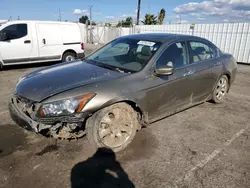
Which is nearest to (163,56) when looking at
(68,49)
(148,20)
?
(68,49)

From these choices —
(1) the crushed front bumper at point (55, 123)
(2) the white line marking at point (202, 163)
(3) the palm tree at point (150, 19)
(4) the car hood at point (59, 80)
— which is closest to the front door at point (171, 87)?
(4) the car hood at point (59, 80)

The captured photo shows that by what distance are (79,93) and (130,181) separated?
1.20 meters

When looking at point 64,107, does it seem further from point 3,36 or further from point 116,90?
point 3,36

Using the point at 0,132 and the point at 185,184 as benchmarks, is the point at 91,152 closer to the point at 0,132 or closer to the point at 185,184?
the point at 185,184

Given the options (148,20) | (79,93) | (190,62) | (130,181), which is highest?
(148,20)

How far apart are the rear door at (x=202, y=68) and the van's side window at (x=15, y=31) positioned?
6644 mm

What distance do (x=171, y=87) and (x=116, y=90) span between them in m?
1.07

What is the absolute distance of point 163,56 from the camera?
132 inches

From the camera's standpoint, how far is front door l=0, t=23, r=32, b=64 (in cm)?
765

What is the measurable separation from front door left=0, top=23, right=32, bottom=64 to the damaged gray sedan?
5.18 m

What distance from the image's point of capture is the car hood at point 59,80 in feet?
8.60

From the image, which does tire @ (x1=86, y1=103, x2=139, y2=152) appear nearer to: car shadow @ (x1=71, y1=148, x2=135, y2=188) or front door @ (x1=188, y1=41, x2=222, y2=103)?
car shadow @ (x1=71, y1=148, x2=135, y2=188)

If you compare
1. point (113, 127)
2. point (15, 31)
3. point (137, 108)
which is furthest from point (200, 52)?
point (15, 31)

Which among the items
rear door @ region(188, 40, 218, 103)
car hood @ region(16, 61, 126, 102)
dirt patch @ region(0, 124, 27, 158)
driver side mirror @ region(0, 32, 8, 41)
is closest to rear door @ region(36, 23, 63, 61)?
driver side mirror @ region(0, 32, 8, 41)
